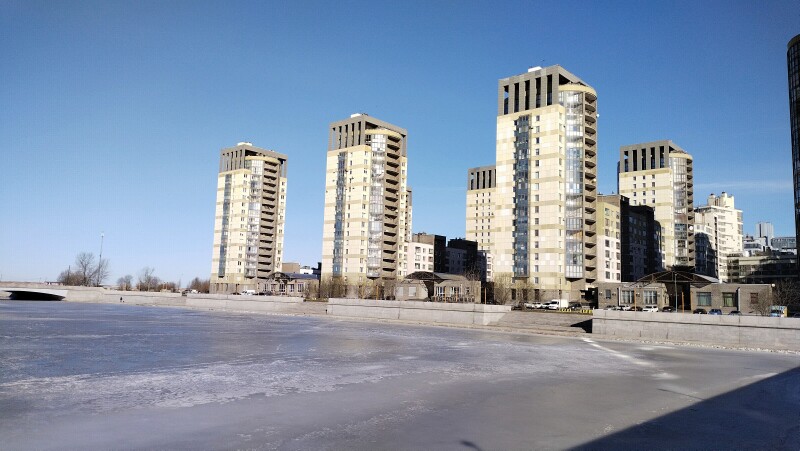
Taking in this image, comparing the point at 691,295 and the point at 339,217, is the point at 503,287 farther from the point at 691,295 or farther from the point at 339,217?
the point at 339,217

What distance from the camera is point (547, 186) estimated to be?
10175 centimetres

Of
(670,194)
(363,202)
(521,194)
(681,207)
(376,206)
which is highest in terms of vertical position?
(670,194)

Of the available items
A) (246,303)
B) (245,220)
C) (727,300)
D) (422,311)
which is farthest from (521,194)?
(245,220)

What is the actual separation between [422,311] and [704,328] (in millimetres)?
32241

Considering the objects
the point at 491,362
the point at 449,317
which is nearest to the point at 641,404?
the point at 491,362

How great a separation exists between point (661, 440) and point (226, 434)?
1002cm

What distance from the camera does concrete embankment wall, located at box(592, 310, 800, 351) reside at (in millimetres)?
40562

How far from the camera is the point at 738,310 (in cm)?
8562

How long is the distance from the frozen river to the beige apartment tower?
69169 mm

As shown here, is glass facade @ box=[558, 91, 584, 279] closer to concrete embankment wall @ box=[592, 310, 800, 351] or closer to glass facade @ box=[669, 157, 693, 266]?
concrete embankment wall @ box=[592, 310, 800, 351]

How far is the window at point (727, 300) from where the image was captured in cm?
8817

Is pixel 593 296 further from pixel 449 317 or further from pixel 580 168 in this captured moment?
pixel 449 317

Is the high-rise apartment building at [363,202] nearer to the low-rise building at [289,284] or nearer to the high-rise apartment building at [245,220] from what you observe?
the low-rise building at [289,284]

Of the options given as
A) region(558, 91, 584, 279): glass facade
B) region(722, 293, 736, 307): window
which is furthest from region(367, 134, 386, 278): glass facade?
region(722, 293, 736, 307): window
